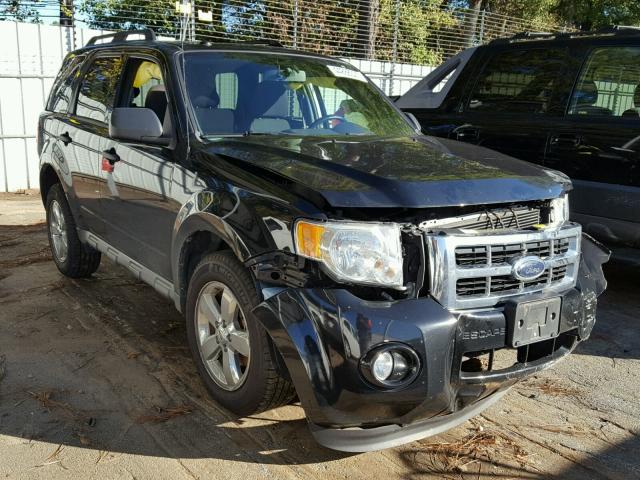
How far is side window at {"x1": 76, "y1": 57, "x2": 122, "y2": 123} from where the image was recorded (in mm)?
4441

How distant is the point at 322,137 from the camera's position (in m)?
3.63

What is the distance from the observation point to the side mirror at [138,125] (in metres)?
3.50

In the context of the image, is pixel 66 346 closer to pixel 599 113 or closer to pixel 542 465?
pixel 542 465

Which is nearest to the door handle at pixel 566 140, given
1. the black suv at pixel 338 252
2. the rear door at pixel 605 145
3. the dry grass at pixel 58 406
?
the rear door at pixel 605 145

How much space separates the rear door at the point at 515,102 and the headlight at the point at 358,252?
3160 millimetres

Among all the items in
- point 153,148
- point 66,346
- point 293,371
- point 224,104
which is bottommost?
point 66,346

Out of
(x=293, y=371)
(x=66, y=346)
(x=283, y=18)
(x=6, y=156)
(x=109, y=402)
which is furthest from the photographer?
(x=283, y=18)

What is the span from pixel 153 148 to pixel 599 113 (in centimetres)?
344

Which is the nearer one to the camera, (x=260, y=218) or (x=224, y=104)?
(x=260, y=218)

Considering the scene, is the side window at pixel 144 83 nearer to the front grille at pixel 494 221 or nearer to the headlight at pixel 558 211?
the front grille at pixel 494 221

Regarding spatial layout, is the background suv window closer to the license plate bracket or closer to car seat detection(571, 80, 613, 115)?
the license plate bracket

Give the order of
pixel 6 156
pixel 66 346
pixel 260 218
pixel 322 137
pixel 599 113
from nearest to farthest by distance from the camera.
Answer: pixel 260 218, pixel 322 137, pixel 66 346, pixel 599 113, pixel 6 156

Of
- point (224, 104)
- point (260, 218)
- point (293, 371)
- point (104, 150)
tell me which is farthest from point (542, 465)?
point (104, 150)

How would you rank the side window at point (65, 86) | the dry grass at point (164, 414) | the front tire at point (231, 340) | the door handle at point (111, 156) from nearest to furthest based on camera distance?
the front tire at point (231, 340), the dry grass at point (164, 414), the door handle at point (111, 156), the side window at point (65, 86)
